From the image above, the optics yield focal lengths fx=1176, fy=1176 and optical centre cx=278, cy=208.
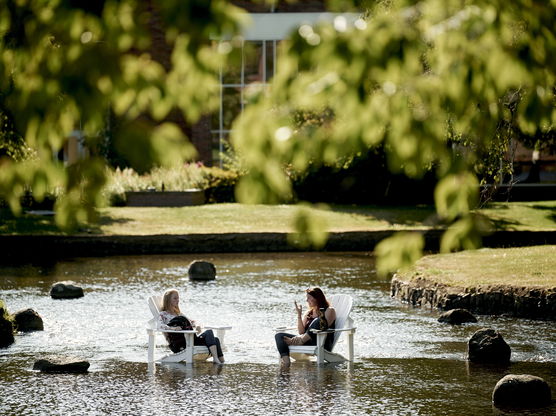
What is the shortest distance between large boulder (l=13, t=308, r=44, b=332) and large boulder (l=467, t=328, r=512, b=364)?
265 inches

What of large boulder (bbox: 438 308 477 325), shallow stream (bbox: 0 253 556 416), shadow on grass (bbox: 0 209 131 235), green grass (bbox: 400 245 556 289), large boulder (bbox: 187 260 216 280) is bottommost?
shallow stream (bbox: 0 253 556 416)

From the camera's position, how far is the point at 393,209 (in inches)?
1578

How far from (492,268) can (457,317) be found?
4375 millimetres

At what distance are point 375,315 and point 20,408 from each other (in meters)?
8.31

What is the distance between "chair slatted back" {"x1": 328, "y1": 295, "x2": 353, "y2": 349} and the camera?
1483cm

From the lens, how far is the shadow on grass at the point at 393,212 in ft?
120

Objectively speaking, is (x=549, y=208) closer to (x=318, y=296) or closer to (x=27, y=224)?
(x=27, y=224)

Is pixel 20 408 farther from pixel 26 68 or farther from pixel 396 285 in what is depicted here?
pixel 396 285

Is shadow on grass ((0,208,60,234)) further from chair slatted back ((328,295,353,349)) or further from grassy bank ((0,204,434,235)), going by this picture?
chair slatted back ((328,295,353,349))

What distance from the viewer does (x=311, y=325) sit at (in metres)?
14.8

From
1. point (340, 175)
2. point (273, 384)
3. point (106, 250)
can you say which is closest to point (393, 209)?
point (340, 175)

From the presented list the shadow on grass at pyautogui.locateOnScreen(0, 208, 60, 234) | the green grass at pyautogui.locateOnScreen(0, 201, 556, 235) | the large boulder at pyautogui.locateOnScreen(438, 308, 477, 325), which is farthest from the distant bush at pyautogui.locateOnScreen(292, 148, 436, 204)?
the large boulder at pyautogui.locateOnScreen(438, 308, 477, 325)

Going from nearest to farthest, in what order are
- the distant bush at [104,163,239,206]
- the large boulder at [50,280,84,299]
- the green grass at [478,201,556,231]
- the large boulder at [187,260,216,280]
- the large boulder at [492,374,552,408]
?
the large boulder at [492,374,552,408]
the large boulder at [50,280,84,299]
the large boulder at [187,260,216,280]
the green grass at [478,201,556,231]
the distant bush at [104,163,239,206]

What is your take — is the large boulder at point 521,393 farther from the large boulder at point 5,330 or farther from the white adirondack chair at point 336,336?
the large boulder at point 5,330
